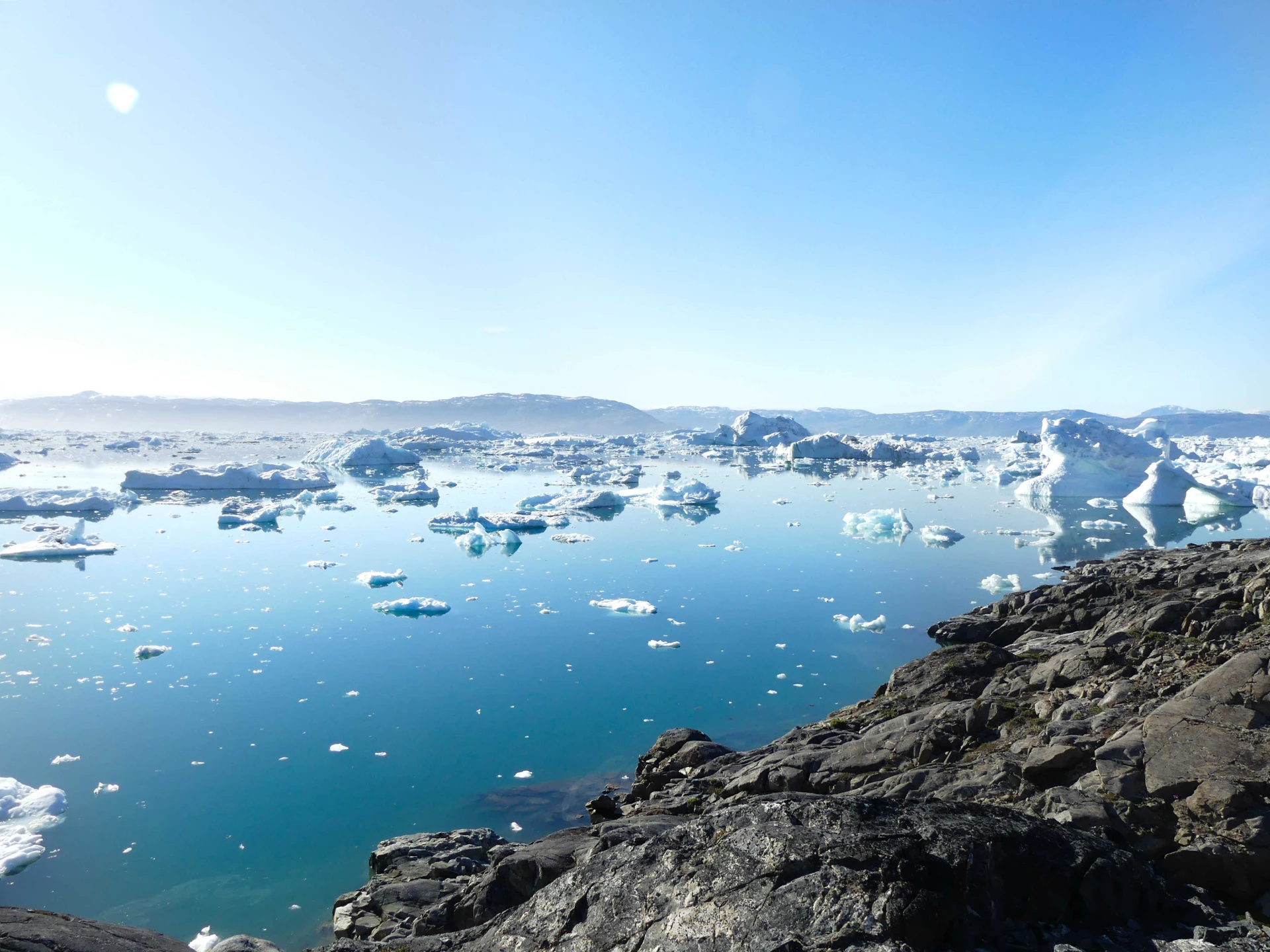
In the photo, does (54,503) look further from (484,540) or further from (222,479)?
(484,540)

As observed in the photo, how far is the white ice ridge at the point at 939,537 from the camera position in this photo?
1783 centimetres

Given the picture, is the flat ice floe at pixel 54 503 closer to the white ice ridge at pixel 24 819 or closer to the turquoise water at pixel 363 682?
the turquoise water at pixel 363 682

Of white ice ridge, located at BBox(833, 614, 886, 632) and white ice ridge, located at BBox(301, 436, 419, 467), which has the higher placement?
white ice ridge, located at BBox(301, 436, 419, 467)

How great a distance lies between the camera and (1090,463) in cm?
2883

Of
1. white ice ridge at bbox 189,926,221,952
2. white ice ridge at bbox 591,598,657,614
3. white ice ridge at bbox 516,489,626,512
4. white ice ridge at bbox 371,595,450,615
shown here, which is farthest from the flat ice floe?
white ice ridge at bbox 189,926,221,952

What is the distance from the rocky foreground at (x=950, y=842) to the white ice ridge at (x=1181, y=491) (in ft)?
73.7

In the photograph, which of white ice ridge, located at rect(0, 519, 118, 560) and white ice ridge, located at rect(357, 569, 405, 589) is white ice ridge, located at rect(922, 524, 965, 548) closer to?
white ice ridge, located at rect(357, 569, 405, 589)

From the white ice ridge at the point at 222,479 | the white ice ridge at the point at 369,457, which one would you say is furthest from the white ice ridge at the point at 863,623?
the white ice ridge at the point at 369,457

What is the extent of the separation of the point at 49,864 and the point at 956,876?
21.4ft

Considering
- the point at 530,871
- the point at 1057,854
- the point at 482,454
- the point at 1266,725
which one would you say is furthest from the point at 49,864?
the point at 482,454

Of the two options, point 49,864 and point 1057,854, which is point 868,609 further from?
point 49,864

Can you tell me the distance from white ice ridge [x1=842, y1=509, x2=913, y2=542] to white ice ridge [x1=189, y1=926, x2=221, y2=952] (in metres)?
17.1

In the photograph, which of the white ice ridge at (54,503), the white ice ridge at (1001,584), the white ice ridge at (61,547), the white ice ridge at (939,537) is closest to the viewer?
the white ice ridge at (1001,584)

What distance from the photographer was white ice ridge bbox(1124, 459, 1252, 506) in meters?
23.1
